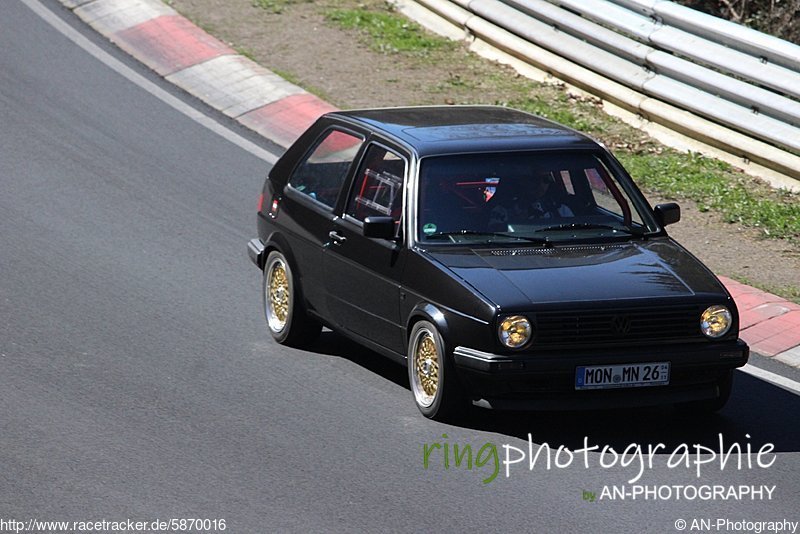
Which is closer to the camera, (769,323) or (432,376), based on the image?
(432,376)

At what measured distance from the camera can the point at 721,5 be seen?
18625 mm

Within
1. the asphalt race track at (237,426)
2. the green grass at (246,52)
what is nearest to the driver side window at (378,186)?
the asphalt race track at (237,426)

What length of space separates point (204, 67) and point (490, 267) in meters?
8.90

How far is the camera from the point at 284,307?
33.1 ft

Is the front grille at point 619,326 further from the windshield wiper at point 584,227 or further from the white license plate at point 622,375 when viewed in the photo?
the windshield wiper at point 584,227

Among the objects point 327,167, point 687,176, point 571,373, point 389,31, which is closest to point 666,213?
point 571,373

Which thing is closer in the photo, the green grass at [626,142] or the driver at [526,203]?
the driver at [526,203]

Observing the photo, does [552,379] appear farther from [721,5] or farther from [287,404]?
[721,5]

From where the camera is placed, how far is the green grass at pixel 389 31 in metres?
17.5

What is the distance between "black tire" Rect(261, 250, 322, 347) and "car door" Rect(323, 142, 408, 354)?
17.7 inches

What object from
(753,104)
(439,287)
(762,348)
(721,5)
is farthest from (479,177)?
(721,5)

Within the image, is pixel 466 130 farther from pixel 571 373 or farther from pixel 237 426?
pixel 237 426

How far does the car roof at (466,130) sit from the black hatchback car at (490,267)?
2 cm

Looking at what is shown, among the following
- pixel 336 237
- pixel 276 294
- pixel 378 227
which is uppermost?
pixel 378 227
